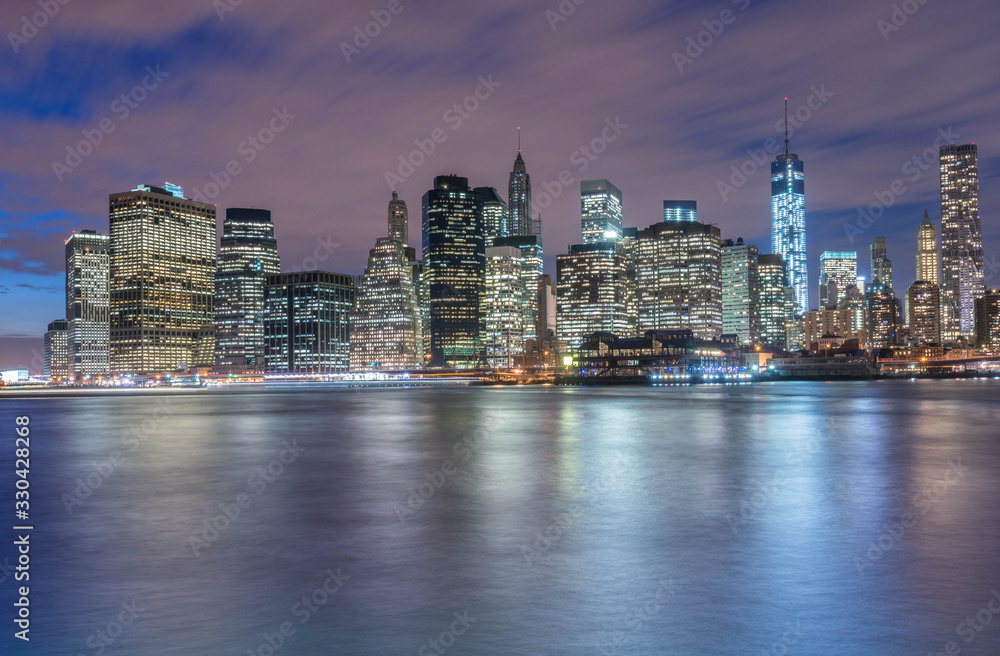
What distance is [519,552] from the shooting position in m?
17.8

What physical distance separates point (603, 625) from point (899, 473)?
2447 cm

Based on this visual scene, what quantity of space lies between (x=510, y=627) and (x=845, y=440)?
39.6 meters

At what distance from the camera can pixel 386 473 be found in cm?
3253

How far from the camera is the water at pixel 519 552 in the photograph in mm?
12102

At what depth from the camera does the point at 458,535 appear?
19.8 m

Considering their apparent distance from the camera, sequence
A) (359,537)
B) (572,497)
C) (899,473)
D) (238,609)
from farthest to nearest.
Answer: (899,473) → (572,497) → (359,537) → (238,609)

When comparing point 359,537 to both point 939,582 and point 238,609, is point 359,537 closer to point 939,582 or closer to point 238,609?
point 238,609

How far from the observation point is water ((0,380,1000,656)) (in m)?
12.1

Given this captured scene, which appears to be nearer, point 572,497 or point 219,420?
point 572,497

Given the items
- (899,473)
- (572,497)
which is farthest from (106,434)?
(899,473)

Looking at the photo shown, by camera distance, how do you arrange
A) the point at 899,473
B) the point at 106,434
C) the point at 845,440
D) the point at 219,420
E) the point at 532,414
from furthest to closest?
the point at 532,414 < the point at 219,420 < the point at 106,434 < the point at 845,440 < the point at 899,473

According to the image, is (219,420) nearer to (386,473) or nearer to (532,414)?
(532,414)

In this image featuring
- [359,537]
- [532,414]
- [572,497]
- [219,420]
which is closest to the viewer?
[359,537]

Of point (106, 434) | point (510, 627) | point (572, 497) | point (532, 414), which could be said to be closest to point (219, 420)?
point (106, 434)
